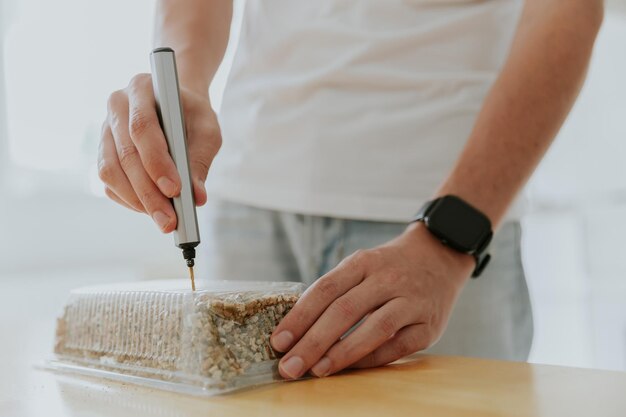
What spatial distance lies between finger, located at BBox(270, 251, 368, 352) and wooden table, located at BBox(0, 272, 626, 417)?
0.14 feet

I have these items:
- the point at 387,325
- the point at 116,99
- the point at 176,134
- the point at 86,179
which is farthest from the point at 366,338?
the point at 86,179

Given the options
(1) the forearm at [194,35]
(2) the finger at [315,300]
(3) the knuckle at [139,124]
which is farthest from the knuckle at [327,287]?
(1) the forearm at [194,35]

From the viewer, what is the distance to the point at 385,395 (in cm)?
55

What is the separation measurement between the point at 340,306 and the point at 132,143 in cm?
26

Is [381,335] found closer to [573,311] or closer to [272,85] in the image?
[272,85]

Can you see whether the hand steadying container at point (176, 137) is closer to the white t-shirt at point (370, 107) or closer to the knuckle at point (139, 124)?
the knuckle at point (139, 124)

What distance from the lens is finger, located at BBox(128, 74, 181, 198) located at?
26.2 inches

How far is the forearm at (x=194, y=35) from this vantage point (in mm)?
944

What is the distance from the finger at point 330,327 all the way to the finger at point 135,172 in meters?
0.16

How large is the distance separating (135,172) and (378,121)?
1.30ft

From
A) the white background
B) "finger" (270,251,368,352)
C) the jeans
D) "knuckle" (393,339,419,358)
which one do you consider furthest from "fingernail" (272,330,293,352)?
the white background

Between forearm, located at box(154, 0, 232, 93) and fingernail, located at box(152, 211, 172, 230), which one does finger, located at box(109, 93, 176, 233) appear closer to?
fingernail, located at box(152, 211, 172, 230)

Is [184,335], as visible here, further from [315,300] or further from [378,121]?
[378,121]

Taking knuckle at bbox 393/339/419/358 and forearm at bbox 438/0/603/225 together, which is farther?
A: forearm at bbox 438/0/603/225
